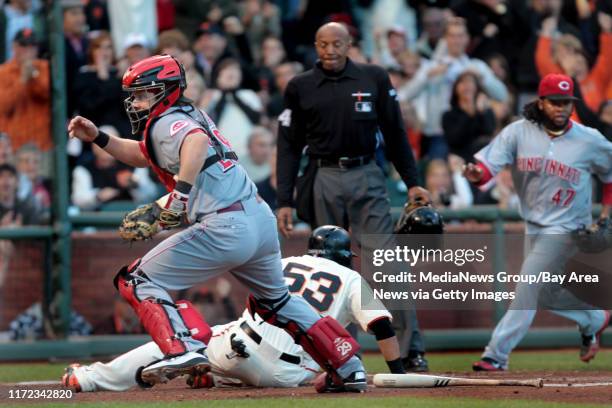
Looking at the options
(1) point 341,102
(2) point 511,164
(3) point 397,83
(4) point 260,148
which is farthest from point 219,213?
(3) point 397,83

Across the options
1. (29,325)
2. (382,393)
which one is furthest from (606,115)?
(382,393)

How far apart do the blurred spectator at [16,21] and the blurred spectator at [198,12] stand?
7.35ft

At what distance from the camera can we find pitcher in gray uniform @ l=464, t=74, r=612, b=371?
9422mm

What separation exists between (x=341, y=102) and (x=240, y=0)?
475 centimetres

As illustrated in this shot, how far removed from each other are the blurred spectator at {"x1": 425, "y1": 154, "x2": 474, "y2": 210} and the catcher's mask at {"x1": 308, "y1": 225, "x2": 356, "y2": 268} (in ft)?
13.4

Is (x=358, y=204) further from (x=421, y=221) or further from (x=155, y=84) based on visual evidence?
(x=155, y=84)

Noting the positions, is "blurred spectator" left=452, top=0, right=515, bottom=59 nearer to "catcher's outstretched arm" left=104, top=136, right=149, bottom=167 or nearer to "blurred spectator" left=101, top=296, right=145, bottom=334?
"blurred spectator" left=101, top=296, right=145, bottom=334

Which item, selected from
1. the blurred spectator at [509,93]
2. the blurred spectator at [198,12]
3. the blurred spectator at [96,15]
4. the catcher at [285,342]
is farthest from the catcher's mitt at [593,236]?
the blurred spectator at [96,15]

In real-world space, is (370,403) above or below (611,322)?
above

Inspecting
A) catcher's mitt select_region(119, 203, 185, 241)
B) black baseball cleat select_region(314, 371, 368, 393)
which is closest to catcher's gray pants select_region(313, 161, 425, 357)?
black baseball cleat select_region(314, 371, 368, 393)

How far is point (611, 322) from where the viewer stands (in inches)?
453

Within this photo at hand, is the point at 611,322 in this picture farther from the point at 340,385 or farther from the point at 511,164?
the point at 340,385

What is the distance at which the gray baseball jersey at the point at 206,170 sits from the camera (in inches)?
258

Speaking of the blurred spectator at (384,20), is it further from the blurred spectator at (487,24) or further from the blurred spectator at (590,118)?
the blurred spectator at (590,118)
